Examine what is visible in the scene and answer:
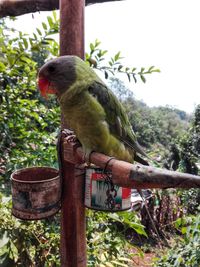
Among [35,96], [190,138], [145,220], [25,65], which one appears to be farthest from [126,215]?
[190,138]

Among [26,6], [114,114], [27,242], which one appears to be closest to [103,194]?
[114,114]

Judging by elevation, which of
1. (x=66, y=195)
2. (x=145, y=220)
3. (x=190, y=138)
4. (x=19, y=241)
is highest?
(x=66, y=195)

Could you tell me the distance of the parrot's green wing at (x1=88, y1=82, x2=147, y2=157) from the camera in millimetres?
1022

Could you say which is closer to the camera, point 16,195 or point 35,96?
point 16,195

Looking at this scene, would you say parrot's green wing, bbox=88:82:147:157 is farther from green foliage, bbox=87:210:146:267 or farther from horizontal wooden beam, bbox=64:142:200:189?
green foliage, bbox=87:210:146:267

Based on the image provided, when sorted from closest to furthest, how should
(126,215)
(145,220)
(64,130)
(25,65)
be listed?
(64,130) → (126,215) → (25,65) → (145,220)

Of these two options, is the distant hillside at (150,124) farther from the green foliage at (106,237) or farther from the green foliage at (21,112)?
the green foliage at (106,237)

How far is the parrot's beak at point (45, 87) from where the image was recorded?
101 cm

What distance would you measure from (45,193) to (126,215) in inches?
24.0

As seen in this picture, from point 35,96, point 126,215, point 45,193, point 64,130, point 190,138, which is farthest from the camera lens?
point 190,138

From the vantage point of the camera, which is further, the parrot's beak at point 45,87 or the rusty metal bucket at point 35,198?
the parrot's beak at point 45,87

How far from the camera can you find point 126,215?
142cm

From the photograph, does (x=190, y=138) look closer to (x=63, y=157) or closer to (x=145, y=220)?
(x=145, y=220)

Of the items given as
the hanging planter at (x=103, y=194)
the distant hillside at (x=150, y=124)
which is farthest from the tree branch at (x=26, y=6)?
the distant hillside at (x=150, y=124)
